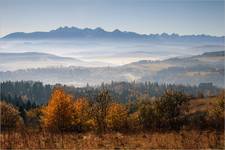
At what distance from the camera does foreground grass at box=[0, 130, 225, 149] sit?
18.3 m

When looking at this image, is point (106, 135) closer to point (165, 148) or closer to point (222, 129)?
point (165, 148)

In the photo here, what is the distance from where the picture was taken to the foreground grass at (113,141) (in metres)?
18.3

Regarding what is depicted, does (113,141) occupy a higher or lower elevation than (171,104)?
higher

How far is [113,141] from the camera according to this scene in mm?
19703

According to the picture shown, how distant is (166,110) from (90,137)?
1556 inches

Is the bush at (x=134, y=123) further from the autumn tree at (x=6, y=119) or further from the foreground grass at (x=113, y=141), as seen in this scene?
the autumn tree at (x=6, y=119)

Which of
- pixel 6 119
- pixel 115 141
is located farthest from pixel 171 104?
pixel 115 141

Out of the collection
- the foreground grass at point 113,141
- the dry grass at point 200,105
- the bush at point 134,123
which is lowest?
the dry grass at point 200,105

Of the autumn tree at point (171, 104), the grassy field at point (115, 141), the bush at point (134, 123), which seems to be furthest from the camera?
the autumn tree at point (171, 104)

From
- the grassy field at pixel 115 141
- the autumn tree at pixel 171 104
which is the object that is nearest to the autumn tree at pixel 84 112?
the autumn tree at pixel 171 104

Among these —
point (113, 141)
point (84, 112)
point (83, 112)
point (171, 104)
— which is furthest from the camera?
point (83, 112)

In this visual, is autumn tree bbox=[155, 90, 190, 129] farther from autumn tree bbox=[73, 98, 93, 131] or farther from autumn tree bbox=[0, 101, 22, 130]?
autumn tree bbox=[0, 101, 22, 130]

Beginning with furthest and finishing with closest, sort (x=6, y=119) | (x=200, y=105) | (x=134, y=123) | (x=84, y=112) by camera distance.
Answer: (x=200, y=105)
(x=84, y=112)
(x=134, y=123)
(x=6, y=119)

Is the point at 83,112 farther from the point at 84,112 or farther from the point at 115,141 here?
the point at 115,141
